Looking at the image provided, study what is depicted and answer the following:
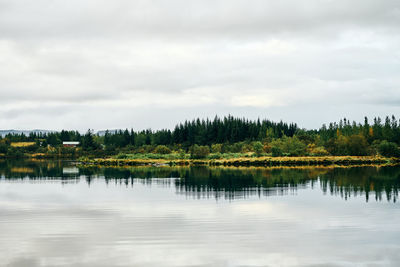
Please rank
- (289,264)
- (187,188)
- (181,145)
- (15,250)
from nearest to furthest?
(289,264) → (15,250) → (187,188) → (181,145)

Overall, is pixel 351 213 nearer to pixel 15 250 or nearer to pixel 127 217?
pixel 127 217

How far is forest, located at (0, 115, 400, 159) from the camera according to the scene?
3167 inches

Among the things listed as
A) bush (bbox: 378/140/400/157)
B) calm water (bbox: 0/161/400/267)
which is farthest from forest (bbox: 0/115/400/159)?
calm water (bbox: 0/161/400/267)

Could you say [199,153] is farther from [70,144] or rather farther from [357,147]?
[70,144]

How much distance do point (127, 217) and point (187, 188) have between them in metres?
14.3

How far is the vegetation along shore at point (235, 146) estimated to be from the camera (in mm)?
76000

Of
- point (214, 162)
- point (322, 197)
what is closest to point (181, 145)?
point (214, 162)

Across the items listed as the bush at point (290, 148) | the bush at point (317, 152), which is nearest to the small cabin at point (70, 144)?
the bush at point (290, 148)

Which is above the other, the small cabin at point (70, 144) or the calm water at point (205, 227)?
the small cabin at point (70, 144)

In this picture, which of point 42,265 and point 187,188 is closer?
point 42,265

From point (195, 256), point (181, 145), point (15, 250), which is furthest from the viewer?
point (181, 145)

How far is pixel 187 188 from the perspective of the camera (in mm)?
37531

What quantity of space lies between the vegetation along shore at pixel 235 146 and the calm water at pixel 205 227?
1616 inches

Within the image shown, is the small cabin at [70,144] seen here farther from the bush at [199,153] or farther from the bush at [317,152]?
the bush at [317,152]
